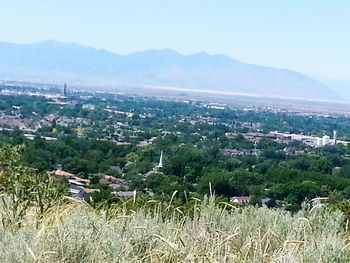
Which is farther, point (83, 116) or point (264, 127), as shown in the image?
point (264, 127)

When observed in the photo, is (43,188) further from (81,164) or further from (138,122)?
(138,122)

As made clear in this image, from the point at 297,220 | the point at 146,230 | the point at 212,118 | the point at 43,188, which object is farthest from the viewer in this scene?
the point at 212,118

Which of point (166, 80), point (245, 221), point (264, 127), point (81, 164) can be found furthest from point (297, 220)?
point (166, 80)

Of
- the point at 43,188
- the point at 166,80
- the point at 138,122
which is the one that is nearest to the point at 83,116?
the point at 138,122

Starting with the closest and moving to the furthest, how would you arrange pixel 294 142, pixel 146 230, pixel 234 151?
pixel 146 230 → pixel 234 151 → pixel 294 142

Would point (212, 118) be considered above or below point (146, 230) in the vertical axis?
below

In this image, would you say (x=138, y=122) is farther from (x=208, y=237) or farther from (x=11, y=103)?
(x=208, y=237)
